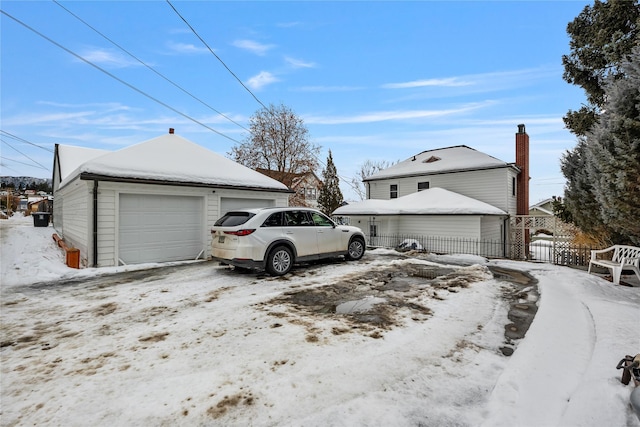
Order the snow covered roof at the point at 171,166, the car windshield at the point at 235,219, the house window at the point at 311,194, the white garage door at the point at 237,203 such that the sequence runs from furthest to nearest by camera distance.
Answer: the house window at the point at 311,194
the white garage door at the point at 237,203
the snow covered roof at the point at 171,166
the car windshield at the point at 235,219

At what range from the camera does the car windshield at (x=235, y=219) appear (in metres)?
7.05

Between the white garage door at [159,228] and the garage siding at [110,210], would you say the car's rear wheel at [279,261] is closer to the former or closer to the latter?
the white garage door at [159,228]

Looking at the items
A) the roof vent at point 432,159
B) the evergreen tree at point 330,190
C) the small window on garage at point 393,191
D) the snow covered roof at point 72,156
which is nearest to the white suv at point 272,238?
the small window on garage at point 393,191

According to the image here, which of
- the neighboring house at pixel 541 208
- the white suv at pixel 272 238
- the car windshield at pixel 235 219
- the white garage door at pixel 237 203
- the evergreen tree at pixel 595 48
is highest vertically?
the evergreen tree at pixel 595 48

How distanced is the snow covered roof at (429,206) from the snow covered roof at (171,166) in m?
6.82

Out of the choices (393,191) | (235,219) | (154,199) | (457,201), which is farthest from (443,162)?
(154,199)

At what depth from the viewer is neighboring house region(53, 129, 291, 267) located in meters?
8.27

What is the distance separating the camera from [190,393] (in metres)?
2.47

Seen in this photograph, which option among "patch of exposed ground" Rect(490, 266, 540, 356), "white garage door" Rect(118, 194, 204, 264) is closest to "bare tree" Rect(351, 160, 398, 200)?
"white garage door" Rect(118, 194, 204, 264)

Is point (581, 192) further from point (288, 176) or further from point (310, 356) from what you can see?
point (288, 176)

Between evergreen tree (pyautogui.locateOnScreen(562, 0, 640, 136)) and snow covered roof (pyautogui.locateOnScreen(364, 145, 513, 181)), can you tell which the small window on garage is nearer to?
snow covered roof (pyautogui.locateOnScreen(364, 145, 513, 181))

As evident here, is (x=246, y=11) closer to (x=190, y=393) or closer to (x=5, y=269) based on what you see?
(x=5, y=269)

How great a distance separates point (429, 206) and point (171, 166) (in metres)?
13.1

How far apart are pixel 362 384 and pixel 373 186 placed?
66.1ft
